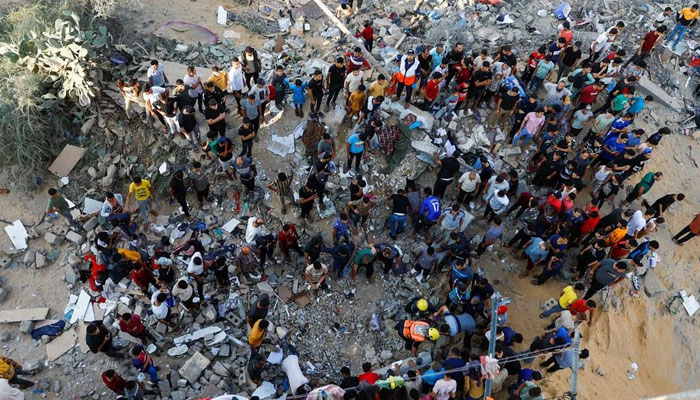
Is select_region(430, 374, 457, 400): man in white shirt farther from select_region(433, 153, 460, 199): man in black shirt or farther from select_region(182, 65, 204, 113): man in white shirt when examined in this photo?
select_region(182, 65, 204, 113): man in white shirt

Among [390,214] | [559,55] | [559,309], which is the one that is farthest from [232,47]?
[559,309]

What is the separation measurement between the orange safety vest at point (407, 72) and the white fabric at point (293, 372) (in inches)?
257

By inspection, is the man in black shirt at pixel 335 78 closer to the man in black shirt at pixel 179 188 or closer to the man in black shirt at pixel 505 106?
the man in black shirt at pixel 505 106

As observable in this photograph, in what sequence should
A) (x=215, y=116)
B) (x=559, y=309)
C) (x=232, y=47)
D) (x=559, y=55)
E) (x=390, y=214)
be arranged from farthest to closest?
(x=232, y=47) < (x=559, y=55) < (x=390, y=214) < (x=215, y=116) < (x=559, y=309)

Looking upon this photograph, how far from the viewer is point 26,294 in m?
9.61

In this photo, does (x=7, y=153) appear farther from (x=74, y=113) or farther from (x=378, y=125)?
(x=378, y=125)

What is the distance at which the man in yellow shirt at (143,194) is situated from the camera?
920 cm

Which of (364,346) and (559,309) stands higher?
(559,309)

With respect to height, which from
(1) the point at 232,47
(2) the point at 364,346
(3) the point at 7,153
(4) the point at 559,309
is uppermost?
(1) the point at 232,47

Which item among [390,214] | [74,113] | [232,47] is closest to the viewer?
[390,214]

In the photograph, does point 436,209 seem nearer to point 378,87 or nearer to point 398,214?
point 398,214

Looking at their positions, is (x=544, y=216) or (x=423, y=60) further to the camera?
(x=423, y=60)

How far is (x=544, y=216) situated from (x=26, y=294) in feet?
33.7

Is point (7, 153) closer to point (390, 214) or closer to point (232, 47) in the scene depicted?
point (232, 47)
